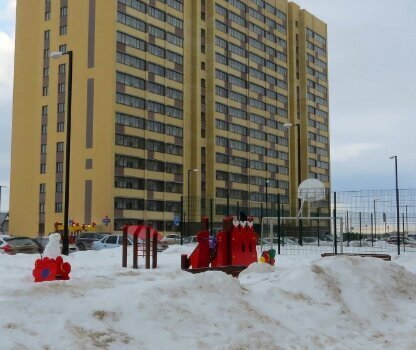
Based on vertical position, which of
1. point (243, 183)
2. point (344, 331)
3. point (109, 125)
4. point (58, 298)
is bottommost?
point (344, 331)

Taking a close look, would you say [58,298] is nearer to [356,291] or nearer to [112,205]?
[356,291]

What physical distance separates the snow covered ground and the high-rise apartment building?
51.5 metres

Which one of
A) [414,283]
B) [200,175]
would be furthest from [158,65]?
[414,283]

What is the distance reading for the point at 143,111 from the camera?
251 feet

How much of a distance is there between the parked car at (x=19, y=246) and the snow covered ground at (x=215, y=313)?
16735 millimetres

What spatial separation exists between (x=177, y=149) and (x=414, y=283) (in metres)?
71.2

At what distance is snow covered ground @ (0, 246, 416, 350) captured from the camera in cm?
609

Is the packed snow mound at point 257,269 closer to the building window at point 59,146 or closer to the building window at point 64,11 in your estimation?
the building window at point 59,146

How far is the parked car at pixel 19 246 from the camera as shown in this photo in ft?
81.1

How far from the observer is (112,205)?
69.5 m

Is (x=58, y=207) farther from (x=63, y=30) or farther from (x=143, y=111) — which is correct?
(x=63, y=30)

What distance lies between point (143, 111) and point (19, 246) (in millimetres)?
52541

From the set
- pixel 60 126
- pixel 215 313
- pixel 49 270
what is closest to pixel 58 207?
pixel 60 126

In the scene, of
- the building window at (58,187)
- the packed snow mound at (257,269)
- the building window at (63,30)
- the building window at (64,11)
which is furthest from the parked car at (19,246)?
the building window at (64,11)
